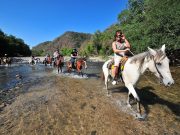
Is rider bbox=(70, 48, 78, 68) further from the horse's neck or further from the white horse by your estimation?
the horse's neck

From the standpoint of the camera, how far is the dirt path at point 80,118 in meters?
8.15

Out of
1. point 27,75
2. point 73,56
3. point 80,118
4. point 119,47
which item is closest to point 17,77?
point 27,75

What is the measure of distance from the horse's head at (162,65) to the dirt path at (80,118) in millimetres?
1656

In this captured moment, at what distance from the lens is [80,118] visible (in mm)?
9508

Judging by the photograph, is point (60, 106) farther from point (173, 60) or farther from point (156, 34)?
point (173, 60)

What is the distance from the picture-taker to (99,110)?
10.6m

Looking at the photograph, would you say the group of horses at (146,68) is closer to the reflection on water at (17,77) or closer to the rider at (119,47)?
the rider at (119,47)

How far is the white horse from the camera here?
791 centimetres

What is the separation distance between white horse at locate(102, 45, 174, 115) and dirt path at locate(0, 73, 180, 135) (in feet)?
3.61

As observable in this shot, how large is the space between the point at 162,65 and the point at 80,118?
12.1ft

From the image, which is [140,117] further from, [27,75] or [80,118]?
[27,75]

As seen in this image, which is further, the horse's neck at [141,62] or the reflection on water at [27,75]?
the reflection on water at [27,75]

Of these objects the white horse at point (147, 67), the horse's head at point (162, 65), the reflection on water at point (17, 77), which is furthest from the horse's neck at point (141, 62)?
the reflection on water at point (17, 77)

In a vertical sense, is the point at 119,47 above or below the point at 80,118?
above
